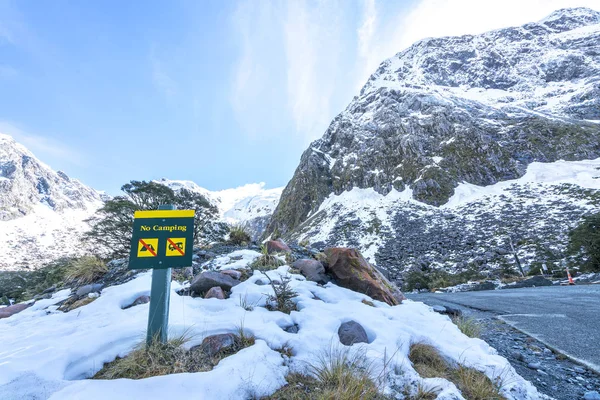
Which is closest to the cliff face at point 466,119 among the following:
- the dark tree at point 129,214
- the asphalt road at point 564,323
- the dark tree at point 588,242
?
the dark tree at point 588,242

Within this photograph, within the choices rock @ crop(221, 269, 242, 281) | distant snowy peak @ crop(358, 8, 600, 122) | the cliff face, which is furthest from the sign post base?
distant snowy peak @ crop(358, 8, 600, 122)

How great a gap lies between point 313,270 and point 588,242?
2286 cm

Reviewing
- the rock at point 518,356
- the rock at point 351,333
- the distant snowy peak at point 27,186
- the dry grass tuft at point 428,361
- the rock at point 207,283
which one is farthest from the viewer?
the distant snowy peak at point 27,186

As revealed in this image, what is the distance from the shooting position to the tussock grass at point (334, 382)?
6.32ft

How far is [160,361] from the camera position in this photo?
2.37 m

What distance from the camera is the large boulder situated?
4.84 meters

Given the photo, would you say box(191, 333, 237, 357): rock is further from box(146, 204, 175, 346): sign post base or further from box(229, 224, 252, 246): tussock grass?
box(229, 224, 252, 246): tussock grass

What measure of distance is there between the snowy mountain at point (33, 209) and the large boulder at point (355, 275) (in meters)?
154

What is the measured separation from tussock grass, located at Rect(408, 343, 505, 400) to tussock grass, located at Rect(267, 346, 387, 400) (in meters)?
0.51

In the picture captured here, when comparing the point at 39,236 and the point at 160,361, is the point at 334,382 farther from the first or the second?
the point at 39,236

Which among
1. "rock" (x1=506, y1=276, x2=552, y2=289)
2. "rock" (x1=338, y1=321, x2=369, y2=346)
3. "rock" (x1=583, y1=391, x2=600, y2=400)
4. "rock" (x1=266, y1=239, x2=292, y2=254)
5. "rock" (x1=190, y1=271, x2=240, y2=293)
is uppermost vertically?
"rock" (x1=266, y1=239, x2=292, y2=254)

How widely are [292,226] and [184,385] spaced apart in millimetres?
55494

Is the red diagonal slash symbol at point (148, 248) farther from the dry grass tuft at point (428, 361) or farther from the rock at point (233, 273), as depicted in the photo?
the dry grass tuft at point (428, 361)

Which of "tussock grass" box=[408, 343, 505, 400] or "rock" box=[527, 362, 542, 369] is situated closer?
"tussock grass" box=[408, 343, 505, 400]
